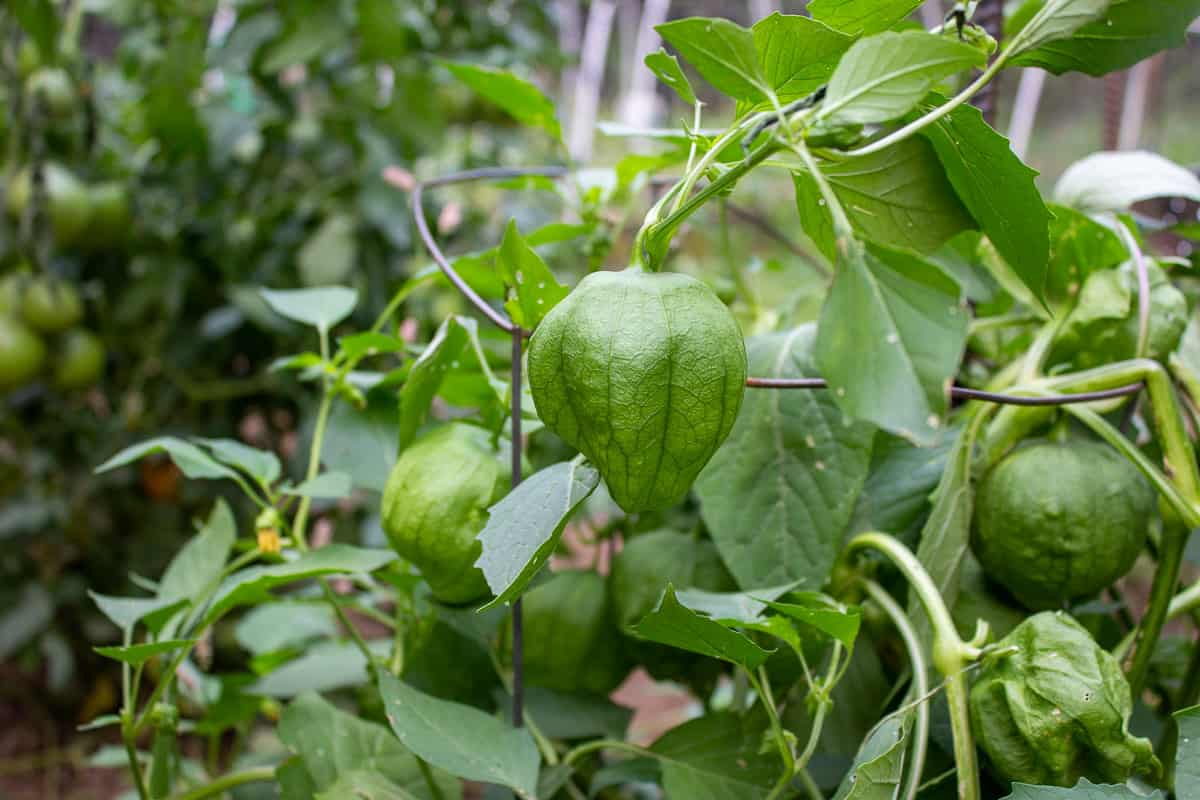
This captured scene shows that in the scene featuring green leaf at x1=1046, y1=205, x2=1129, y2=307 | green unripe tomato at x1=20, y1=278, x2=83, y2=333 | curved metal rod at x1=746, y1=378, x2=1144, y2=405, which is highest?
green leaf at x1=1046, y1=205, x2=1129, y2=307

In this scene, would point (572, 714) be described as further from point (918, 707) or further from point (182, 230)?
point (182, 230)

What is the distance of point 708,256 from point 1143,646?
300 cm

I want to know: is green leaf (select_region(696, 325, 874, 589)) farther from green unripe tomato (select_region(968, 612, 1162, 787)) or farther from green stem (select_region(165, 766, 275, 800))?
green stem (select_region(165, 766, 275, 800))

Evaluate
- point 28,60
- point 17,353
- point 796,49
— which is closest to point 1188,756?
point 796,49

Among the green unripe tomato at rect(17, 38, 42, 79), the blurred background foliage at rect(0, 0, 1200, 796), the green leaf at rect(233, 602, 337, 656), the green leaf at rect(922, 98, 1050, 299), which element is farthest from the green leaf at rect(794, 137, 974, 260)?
the green unripe tomato at rect(17, 38, 42, 79)

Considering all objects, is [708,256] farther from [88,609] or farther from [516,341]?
[516,341]

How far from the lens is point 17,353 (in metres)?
1.08

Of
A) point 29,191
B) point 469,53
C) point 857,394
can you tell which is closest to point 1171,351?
point 857,394

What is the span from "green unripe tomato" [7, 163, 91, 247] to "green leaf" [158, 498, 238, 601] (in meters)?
0.78

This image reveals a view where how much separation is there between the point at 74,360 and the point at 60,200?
0.19 meters

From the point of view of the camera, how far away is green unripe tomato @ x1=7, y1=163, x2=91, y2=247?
42.9 inches

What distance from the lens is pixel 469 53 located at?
48.8 inches

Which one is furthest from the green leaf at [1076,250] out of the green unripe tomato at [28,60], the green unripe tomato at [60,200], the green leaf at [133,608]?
the green unripe tomato at [28,60]

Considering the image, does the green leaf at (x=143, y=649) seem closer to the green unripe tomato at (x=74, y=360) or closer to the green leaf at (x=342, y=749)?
the green leaf at (x=342, y=749)
